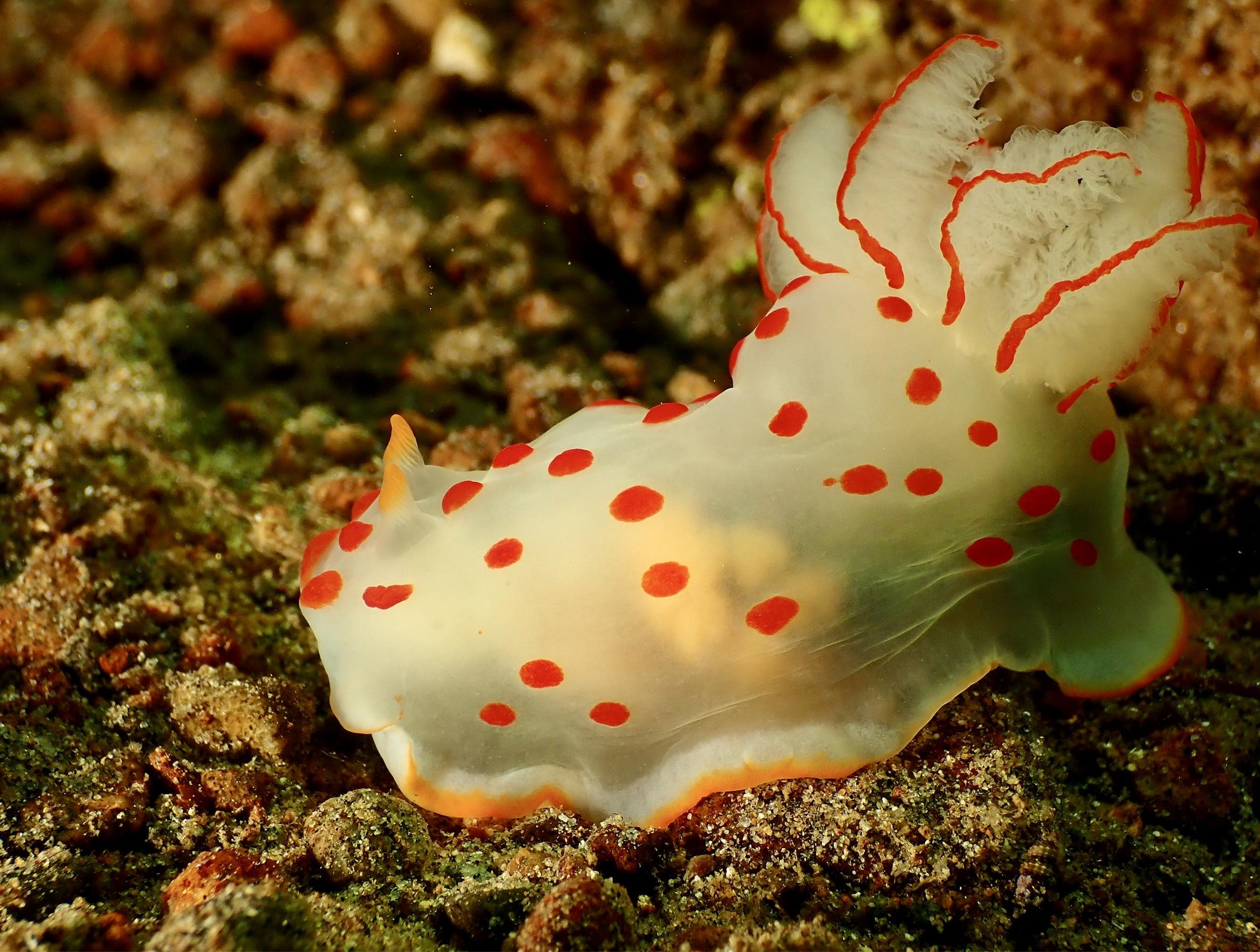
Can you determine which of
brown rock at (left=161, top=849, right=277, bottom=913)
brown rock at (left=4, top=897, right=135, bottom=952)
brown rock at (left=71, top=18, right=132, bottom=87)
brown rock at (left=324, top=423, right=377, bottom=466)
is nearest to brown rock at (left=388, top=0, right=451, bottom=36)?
brown rock at (left=71, top=18, right=132, bottom=87)

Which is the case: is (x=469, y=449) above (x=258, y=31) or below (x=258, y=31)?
below

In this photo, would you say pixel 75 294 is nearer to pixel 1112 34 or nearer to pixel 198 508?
pixel 198 508

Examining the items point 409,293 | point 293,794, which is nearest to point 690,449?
point 293,794

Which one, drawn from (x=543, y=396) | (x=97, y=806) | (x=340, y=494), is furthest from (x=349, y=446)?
(x=97, y=806)

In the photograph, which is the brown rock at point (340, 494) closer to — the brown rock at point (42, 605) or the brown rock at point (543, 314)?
the brown rock at point (42, 605)

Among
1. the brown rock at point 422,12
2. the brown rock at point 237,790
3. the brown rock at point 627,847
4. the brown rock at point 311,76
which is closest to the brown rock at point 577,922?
the brown rock at point 627,847

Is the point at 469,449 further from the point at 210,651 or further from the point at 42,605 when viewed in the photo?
the point at 42,605
